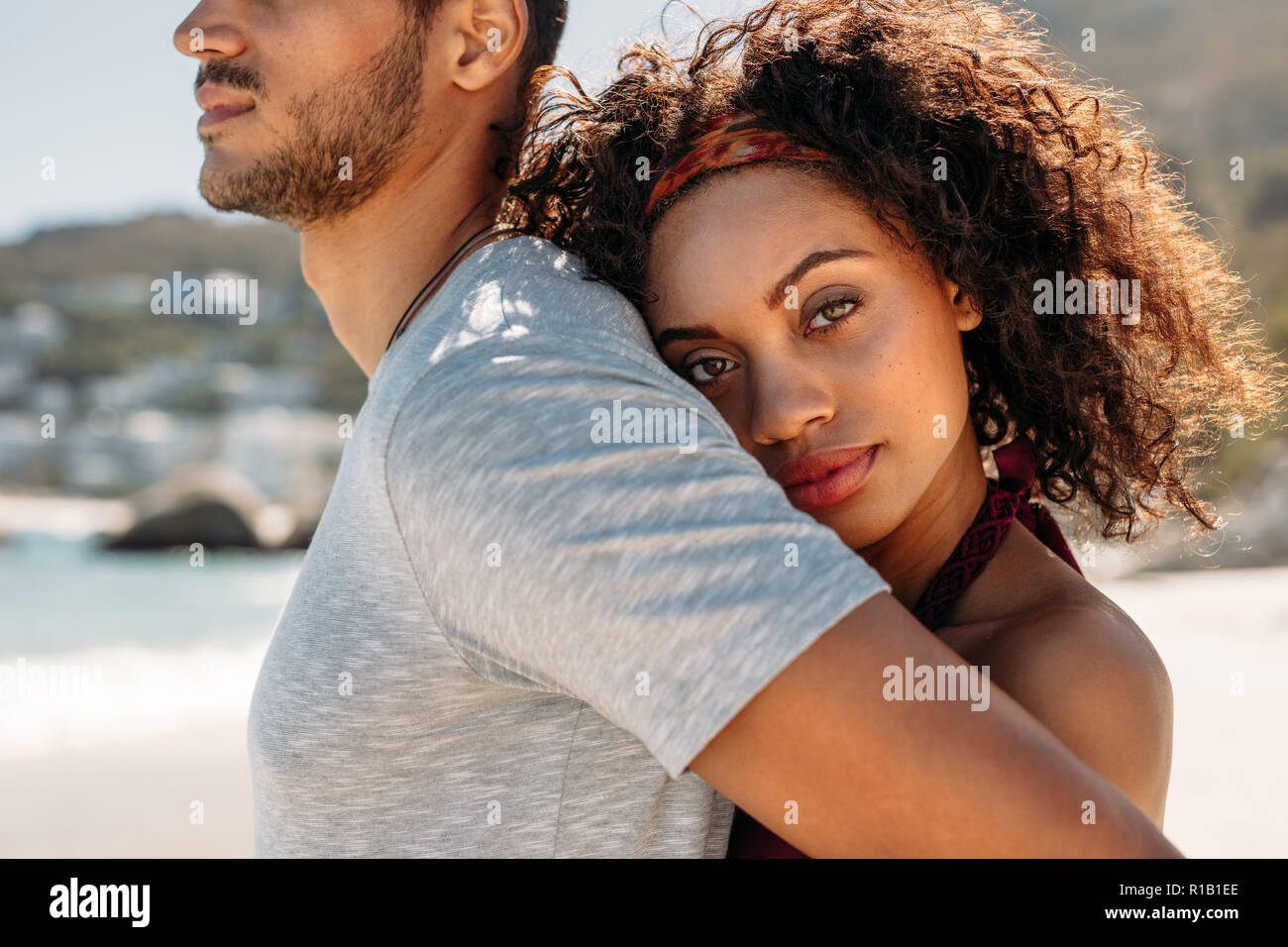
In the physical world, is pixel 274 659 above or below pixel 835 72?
below

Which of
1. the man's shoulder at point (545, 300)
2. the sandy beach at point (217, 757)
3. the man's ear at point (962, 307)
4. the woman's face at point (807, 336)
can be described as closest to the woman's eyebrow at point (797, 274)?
the woman's face at point (807, 336)

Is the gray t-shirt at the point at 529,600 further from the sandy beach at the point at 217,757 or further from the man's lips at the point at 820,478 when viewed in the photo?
the sandy beach at the point at 217,757

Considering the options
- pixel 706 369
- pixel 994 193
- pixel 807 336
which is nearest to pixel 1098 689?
pixel 807 336

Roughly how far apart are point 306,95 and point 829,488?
1.24m

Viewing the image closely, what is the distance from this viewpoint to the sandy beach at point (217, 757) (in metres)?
6.48

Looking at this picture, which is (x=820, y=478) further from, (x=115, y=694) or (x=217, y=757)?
(x=115, y=694)

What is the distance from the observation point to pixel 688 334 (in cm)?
193

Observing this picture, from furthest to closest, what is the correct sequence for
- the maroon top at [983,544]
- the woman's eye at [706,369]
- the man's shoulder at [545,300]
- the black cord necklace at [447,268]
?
the black cord necklace at [447,268]
the woman's eye at [706,369]
the maroon top at [983,544]
the man's shoulder at [545,300]

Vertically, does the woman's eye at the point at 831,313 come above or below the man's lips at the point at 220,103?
below

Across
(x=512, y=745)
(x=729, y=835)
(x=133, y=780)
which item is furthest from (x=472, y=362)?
(x=133, y=780)

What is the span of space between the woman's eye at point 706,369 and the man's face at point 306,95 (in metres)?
0.74
